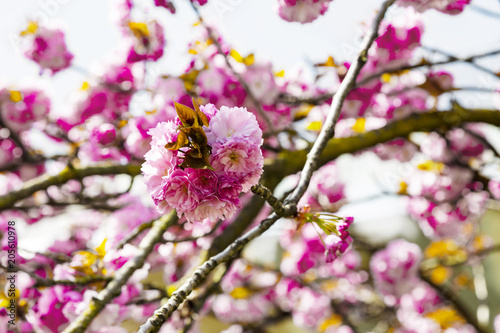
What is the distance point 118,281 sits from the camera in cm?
111

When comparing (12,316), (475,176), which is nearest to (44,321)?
(12,316)

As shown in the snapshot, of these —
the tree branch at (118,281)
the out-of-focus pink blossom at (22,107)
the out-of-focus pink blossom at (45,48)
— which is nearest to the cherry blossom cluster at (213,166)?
the tree branch at (118,281)

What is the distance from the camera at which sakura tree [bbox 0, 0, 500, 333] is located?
0.67 metres

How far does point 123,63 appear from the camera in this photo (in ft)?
6.95

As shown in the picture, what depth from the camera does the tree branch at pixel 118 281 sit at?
3.27ft

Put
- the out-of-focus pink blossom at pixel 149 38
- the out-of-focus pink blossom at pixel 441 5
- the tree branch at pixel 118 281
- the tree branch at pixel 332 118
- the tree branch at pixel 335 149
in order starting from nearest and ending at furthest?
the tree branch at pixel 332 118
the tree branch at pixel 118 281
the out-of-focus pink blossom at pixel 441 5
the tree branch at pixel 335 149
the out-of-focus pink blossom at pixel 149 38

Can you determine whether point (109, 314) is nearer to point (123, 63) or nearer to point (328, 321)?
point (123, 63)

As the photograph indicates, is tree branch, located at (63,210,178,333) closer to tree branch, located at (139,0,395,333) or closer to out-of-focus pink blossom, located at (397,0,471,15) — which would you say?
tree branch, located at (139,0,395,333)

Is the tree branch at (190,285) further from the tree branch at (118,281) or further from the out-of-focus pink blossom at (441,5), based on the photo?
the out-of-focus pink blossom at (441,5)

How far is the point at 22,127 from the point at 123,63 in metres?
0.69

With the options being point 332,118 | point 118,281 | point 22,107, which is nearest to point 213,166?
point 332,118

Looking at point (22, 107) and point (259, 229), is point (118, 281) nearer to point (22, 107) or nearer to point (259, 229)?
point (259, 229)

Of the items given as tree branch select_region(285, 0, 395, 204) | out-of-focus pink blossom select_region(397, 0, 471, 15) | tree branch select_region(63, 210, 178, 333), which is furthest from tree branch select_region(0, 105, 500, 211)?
tree branch select_region(285, 0, 395, 204)

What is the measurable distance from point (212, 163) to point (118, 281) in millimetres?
655
